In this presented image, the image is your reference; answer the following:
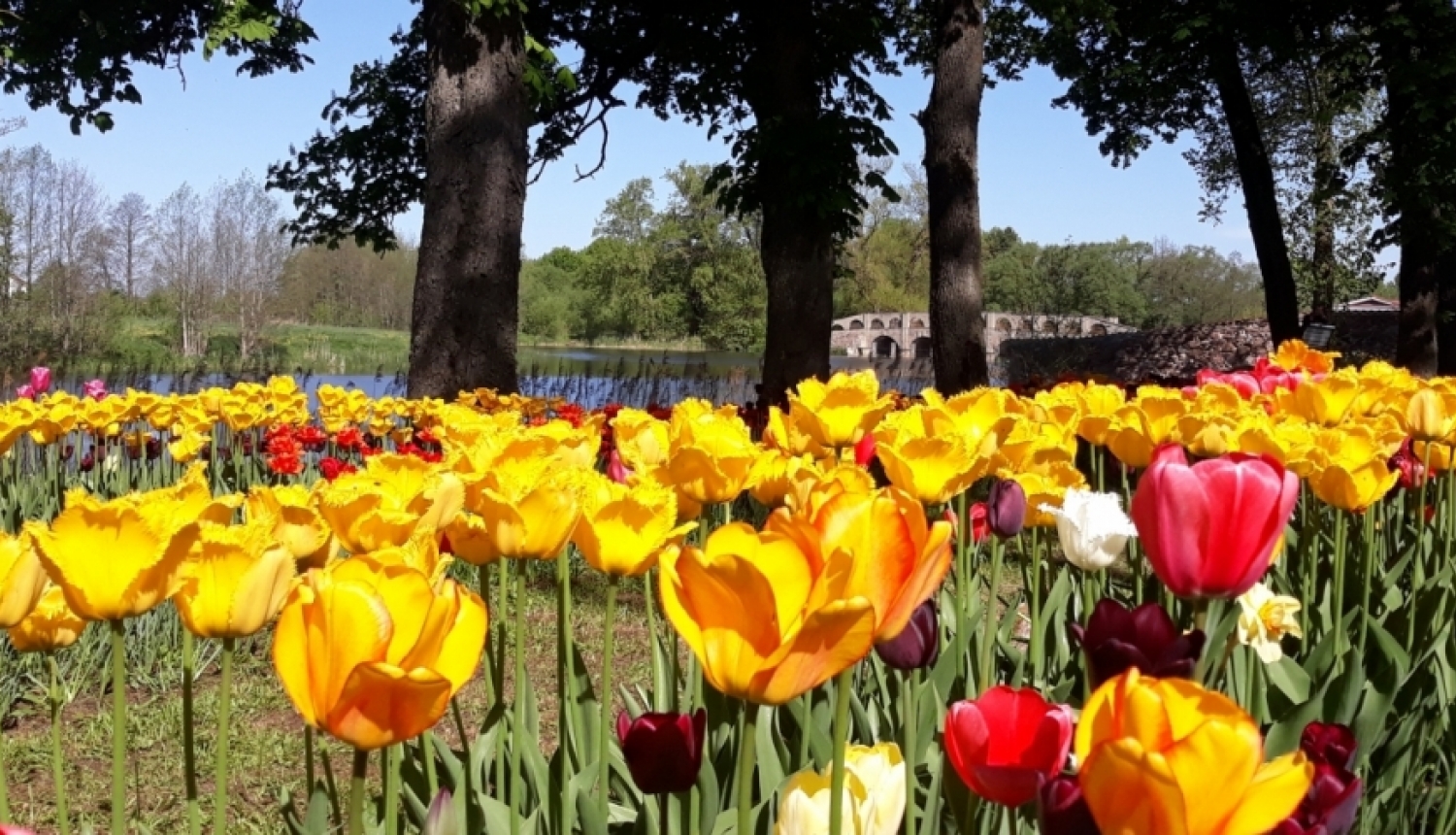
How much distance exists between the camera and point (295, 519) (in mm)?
1142

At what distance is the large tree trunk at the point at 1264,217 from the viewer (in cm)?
1137

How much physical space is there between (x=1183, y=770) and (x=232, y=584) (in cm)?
76

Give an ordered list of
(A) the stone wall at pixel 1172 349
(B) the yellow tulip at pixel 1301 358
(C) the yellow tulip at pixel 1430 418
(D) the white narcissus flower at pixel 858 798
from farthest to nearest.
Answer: (A) the stone wall at pixel 1172 349 → (B) the yellow tulip at pixel 1301 358 → (C) the yellow tulip at pixel 1430 418 → (D) the white narcissus flower at pixel 858 798

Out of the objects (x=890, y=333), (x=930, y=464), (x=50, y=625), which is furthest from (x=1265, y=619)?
(x=890, y=333)

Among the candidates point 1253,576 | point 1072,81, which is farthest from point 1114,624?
point 1072,81

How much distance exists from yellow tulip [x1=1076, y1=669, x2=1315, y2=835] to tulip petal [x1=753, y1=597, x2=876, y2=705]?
180 millimetres

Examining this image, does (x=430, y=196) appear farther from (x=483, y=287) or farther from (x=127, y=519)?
(x=127, y=519)

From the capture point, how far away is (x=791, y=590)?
0.75 meters

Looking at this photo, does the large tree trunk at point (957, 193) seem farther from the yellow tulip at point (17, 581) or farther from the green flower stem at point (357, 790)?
the green flower stem at point (357, 790)

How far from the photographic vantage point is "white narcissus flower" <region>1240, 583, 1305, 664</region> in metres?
1.50

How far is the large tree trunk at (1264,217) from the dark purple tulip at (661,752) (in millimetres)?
11575

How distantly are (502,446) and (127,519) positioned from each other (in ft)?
1.58

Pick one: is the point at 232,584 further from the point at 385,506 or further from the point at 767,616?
the point at 767,616

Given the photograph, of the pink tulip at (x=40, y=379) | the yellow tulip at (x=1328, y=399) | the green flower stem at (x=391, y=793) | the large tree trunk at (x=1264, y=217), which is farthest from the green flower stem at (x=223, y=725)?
the large tree trunk at (x=1264, y=217)
